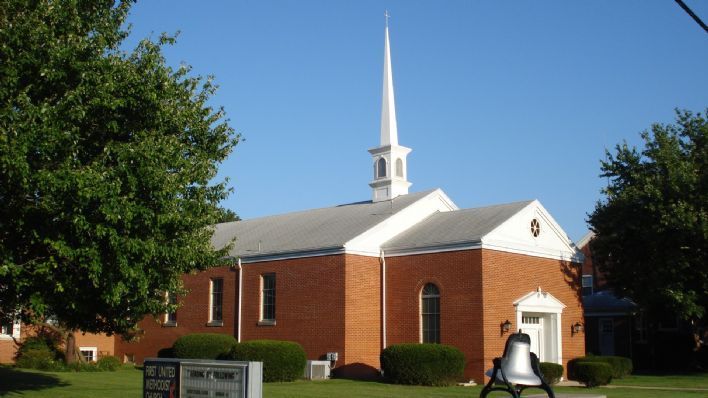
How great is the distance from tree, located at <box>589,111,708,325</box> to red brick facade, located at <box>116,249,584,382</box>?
366 centimetres

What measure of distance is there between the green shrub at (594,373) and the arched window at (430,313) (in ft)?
17.7

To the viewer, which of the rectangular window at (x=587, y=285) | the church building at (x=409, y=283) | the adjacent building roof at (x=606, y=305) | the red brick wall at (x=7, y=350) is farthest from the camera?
the rectangular window at (x=587, y=285)

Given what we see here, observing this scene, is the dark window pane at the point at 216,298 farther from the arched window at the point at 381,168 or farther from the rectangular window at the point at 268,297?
the arched window at the point at 381,168

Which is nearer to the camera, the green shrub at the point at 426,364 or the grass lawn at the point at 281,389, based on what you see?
the grass lawn at the point at 281,389

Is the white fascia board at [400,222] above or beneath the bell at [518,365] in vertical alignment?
above

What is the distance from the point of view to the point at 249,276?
34969 mm

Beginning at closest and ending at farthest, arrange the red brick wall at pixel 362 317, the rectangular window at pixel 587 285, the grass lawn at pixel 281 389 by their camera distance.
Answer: the grass lawn at pixel 281 389 → the red brick wall at pixel 362 317 → the rectangular window at pixel 587 285

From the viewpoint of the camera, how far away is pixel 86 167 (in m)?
14.5

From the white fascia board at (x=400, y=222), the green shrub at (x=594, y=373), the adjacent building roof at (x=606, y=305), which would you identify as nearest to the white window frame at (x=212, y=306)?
the white fascia board at (x=400, y=222)

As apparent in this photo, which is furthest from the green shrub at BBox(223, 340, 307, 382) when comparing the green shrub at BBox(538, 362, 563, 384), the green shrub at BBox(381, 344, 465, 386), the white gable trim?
the green shrub at BBox(538, 362, 563, 384)

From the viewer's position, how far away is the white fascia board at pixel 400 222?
31.4 meters

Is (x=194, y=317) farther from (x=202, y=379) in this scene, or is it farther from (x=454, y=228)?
(x=202, y=379)

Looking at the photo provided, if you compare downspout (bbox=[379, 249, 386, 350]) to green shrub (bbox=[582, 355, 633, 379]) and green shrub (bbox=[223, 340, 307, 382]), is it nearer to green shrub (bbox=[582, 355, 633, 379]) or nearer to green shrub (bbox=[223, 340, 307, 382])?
green shrub (bbox=[223, 340, 307, 382])

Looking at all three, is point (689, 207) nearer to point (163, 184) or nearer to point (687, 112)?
point (687, 112)
